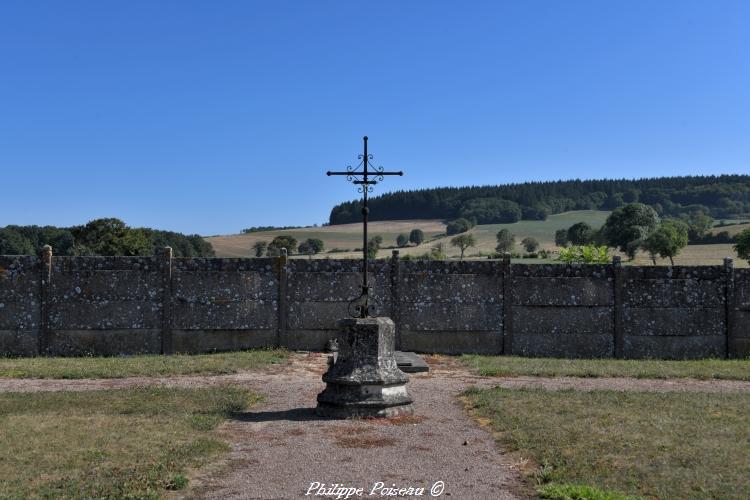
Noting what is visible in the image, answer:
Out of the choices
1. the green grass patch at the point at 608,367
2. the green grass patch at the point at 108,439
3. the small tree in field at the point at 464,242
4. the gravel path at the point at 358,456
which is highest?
the small tree in field at the point at 464,242

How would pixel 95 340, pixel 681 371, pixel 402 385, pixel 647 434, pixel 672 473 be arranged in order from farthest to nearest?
1. pixel 95 340
2. pixel 681 371
3. pixel 402 385
4. pixel 647 434
5. pixel 672 473

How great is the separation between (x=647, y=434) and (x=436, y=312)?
9736 millimetres

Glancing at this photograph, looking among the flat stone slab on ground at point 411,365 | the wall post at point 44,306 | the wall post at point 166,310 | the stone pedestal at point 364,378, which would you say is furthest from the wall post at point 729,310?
the wall post at point 44,306

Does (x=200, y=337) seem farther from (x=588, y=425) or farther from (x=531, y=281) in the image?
(x=588, y=425)

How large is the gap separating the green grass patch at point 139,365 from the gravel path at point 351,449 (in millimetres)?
821

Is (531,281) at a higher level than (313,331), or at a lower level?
higher

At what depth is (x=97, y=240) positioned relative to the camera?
195 feet

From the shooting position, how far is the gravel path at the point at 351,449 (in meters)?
7.14

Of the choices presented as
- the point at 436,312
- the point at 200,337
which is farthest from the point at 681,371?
the point at 200,337

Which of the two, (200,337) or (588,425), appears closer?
(588,425)

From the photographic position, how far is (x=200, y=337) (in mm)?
18391

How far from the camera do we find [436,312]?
1867 centimetres

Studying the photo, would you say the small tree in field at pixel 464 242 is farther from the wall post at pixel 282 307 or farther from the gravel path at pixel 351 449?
the gravel path at pixel 351 449

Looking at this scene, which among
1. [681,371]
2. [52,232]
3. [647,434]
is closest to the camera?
[647,434]
